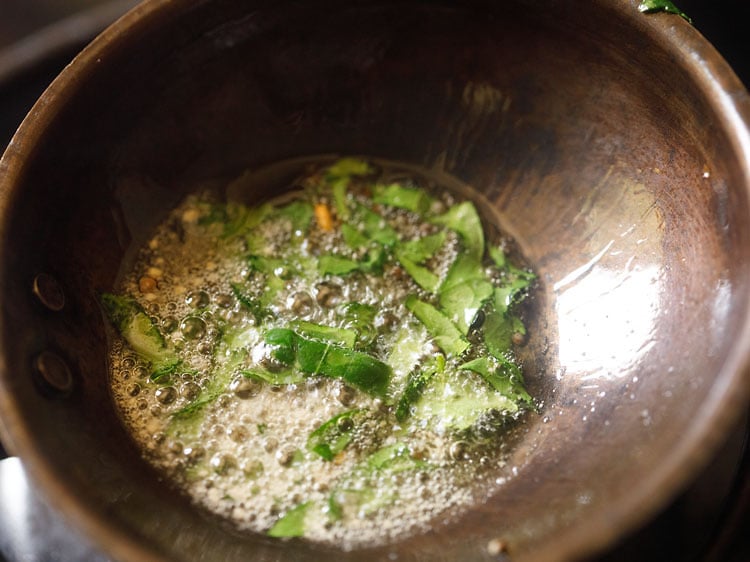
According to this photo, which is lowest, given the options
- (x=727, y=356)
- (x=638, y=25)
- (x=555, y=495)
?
(x=555, y=495)

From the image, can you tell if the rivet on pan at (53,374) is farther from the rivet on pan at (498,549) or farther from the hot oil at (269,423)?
the rivet on pan at (498,549)

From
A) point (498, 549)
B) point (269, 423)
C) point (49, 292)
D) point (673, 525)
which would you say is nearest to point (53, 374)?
point (49, 292)

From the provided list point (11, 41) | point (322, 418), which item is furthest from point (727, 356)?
point (11, 41)

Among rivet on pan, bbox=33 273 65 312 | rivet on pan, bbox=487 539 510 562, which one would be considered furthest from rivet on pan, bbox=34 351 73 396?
rivet on pan, bbox=487 539 510 562

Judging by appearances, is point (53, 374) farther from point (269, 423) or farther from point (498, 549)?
point (498, 549)

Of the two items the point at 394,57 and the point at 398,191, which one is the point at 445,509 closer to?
the point at 398,191

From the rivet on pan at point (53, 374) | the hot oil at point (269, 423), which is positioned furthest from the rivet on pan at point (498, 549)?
the rivet on pan at point (53, 374)

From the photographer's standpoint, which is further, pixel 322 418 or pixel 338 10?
pixel 338 10

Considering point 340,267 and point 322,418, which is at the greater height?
point 340,267
